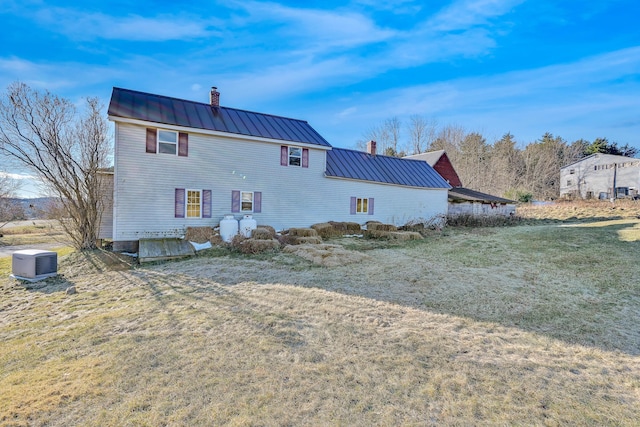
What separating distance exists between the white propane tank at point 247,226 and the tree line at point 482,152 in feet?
108

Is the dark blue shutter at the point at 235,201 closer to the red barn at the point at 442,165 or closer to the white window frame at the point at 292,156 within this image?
the white window frame at the point at 292,156

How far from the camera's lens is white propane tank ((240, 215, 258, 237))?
42.6 feet

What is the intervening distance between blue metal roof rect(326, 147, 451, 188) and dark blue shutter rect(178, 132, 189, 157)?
7181mm

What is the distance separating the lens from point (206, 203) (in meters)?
13.1

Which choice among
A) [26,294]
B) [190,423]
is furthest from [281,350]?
[26,294]

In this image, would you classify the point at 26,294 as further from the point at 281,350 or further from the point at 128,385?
the point at 281,350

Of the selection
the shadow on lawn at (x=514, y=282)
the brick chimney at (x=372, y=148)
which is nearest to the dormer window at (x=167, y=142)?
the shadow on lawn at (x=514, y=282)

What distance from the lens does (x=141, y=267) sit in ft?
30.9

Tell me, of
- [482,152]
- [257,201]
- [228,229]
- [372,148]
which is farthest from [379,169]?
[482,152]

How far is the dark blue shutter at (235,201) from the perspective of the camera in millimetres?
13742

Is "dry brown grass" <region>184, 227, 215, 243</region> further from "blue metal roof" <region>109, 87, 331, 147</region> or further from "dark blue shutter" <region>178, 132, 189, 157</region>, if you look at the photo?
"blue metal roof" <region>109, 87, 331, 147</region>

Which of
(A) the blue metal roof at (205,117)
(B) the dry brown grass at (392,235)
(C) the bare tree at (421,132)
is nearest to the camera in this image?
(A) the blue metal roof at (205,117)

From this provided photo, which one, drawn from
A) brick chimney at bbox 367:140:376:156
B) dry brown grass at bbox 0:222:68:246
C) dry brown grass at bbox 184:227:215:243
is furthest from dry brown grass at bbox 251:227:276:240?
brick chimney at bbox 367:140:376:156

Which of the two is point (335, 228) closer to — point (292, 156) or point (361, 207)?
point (361, 207)
